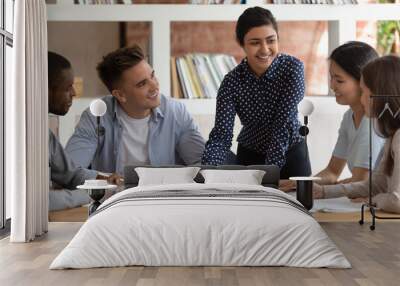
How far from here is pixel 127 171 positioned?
21.2ft

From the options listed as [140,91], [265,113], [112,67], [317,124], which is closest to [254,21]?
[265,113]

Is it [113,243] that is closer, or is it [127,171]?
[113,243]

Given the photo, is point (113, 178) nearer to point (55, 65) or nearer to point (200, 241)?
point (55, 65)

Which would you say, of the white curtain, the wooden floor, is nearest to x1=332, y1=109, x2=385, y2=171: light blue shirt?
the wooden floor

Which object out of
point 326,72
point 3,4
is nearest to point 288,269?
point 326,72

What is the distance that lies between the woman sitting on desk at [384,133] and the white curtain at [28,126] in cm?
233

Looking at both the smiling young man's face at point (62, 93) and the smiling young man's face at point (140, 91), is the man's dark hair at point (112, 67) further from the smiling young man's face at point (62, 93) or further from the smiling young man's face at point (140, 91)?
the smiling young man's face at point (62, 93)

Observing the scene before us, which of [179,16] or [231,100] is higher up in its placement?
[179,16]

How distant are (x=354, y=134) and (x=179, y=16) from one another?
6.01 feet

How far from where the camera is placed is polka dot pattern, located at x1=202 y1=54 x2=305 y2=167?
645 centimetres

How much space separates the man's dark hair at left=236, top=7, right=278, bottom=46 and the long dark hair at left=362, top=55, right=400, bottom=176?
0.91 m

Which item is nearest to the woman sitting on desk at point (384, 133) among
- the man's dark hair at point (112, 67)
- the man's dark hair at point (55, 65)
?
the man's dark hair at point (112, 67)

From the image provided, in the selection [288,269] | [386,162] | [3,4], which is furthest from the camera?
[386,162]

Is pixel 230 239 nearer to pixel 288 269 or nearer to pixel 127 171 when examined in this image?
pixel 288 269
